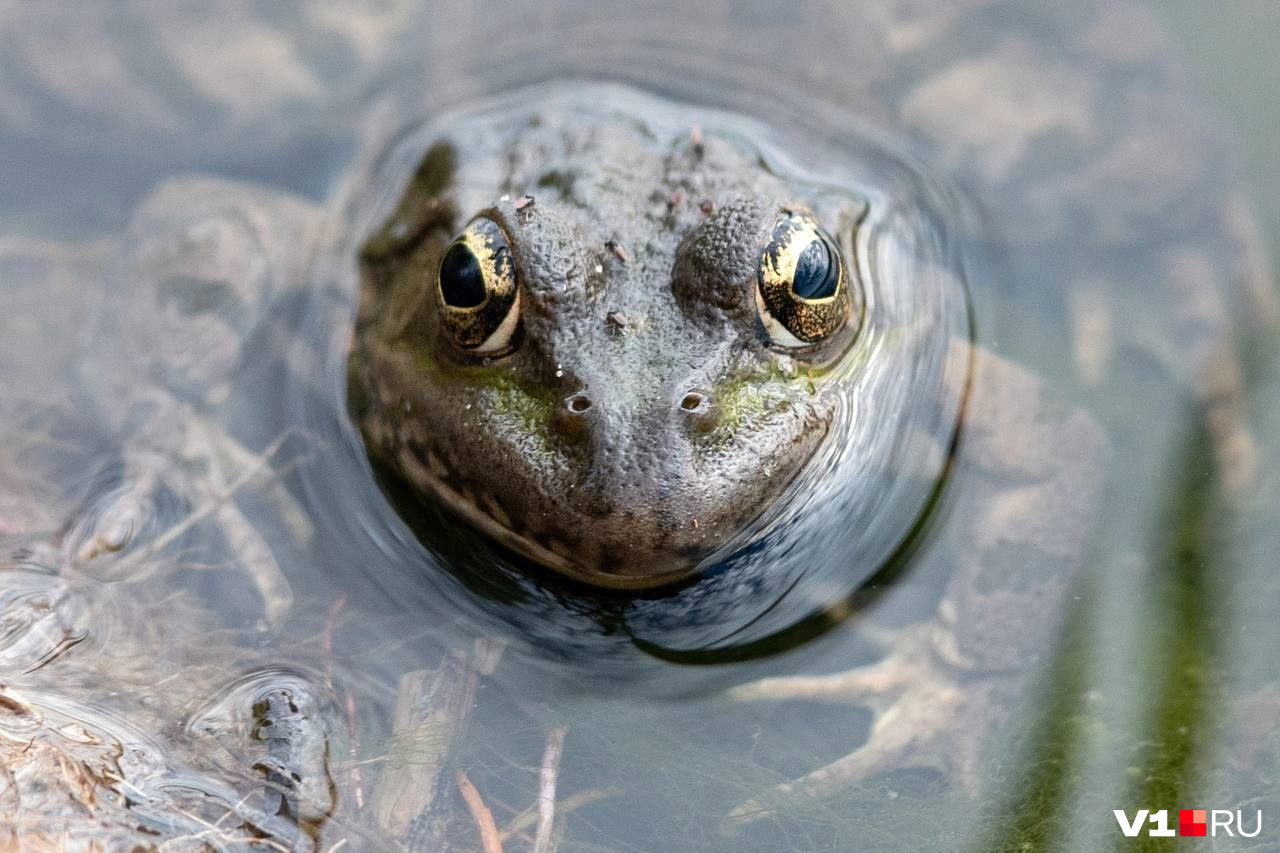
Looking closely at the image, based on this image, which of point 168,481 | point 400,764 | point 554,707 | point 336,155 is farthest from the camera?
point 336,155

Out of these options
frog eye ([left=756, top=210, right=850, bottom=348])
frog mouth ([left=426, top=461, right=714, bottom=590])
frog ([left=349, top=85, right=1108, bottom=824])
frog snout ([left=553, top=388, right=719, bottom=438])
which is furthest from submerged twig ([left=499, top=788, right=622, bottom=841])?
frog eye ([left=756, top=210, right=850, bottom=348])

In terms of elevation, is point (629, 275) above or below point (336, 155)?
below

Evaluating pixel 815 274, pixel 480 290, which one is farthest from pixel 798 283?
pixel 480 290

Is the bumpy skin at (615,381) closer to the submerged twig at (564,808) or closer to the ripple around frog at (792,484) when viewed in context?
the ripple around frog at (792,484)

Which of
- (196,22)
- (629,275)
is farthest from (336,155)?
(629,275)

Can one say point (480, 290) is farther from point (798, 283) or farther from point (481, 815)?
point (481, 815)

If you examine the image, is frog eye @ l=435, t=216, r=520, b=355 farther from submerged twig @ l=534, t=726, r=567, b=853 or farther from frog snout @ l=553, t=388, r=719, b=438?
submerged twig @ l=534, t=726, r=567, b=853

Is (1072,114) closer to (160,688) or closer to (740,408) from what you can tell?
(740,408)
